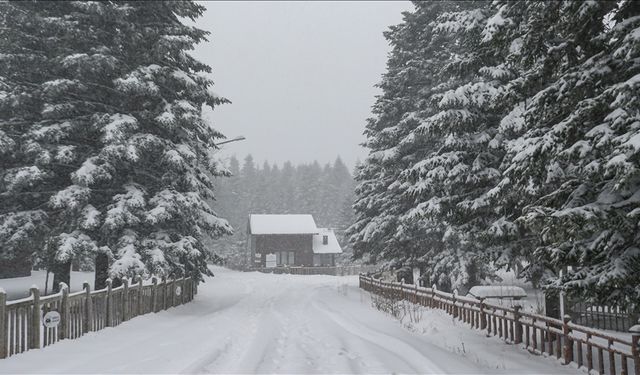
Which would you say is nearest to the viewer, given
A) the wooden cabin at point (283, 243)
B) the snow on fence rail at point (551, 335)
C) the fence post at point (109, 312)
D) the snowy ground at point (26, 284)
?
the snow on fence rail at point (551, 335)

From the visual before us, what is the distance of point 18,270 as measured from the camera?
89.2 ft

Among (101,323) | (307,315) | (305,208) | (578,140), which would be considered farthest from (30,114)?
(305,208)

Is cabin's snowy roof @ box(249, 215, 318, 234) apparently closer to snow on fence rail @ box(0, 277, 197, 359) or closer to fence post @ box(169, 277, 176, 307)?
fence post @ box(169, 277, 176, 307)

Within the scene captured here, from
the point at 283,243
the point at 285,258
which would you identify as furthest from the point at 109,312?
the point at 285,258

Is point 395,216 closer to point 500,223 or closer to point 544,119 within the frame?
point 500,223

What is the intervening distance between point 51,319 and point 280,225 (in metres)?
45.7

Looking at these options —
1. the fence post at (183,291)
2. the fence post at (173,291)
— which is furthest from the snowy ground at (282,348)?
the fence post at (183,291)

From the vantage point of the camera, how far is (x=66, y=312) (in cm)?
1131

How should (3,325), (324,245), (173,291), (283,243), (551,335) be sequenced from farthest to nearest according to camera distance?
(324,245) → (283,243) → (173,291) → (551,335) → (3,325)

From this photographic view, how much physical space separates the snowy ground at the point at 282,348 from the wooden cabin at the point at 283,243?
3799 cm

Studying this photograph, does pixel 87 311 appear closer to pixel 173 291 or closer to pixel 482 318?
pixel 173 291

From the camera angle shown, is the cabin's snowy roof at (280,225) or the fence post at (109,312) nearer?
the fence post at (109,312)

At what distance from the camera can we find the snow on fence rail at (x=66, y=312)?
9609mm

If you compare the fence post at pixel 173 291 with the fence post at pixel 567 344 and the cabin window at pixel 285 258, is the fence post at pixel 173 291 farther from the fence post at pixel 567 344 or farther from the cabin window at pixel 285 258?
the cabin window at pixel 285 258
